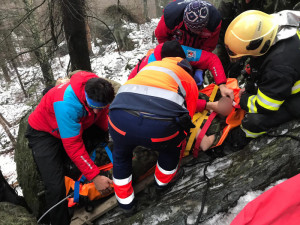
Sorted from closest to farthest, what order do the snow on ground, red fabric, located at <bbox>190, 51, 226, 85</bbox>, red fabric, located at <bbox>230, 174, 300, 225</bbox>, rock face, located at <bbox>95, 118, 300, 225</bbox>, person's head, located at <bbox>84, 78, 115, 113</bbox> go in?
red fabric, located at <bbox>230, 174, 300, 225</bbox> → rock face, located at <bbox>95, 118, 300, 225</bbox> → person's head, located at <bbox>84, 78, 115, 113</bbox> → red fabric, located at <bbox>190, 51, 226, 85</bbox> → the snow on ground

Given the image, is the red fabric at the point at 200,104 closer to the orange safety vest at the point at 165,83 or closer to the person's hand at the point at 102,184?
the orange safety vest at the point at 165,83

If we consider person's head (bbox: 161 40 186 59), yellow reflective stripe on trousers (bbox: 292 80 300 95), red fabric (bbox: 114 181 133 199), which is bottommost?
red fabric (bbox: 114 181 133 199)

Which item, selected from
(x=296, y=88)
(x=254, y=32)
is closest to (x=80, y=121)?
(x=254, y=32)

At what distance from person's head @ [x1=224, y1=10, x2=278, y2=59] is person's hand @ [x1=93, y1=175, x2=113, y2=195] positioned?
236cm

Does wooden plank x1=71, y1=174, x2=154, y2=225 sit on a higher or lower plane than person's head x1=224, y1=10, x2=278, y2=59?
lower

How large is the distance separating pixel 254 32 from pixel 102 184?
2.58 m

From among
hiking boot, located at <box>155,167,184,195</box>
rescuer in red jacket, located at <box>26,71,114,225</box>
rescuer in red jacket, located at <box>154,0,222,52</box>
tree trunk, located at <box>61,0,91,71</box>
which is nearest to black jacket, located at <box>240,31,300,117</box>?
rescuer in red jacket, located at <box>154,0,222,52</box>

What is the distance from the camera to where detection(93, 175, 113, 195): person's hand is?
8.95ft

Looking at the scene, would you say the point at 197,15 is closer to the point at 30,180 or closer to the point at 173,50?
the point at 173,50

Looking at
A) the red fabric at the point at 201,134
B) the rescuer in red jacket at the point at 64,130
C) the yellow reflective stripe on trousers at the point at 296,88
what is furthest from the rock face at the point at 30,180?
the yellow reflective stripe on trousers at the point at 296,88

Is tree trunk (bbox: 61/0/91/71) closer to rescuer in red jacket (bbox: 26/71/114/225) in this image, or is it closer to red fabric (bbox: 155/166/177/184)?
rescuer in red jacket (bbox: 26/71/114/225)

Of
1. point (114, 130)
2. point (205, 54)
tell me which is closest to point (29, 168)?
point (114, 130)

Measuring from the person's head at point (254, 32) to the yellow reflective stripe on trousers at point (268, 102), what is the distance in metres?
0.47

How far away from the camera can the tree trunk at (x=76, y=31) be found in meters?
4.66
